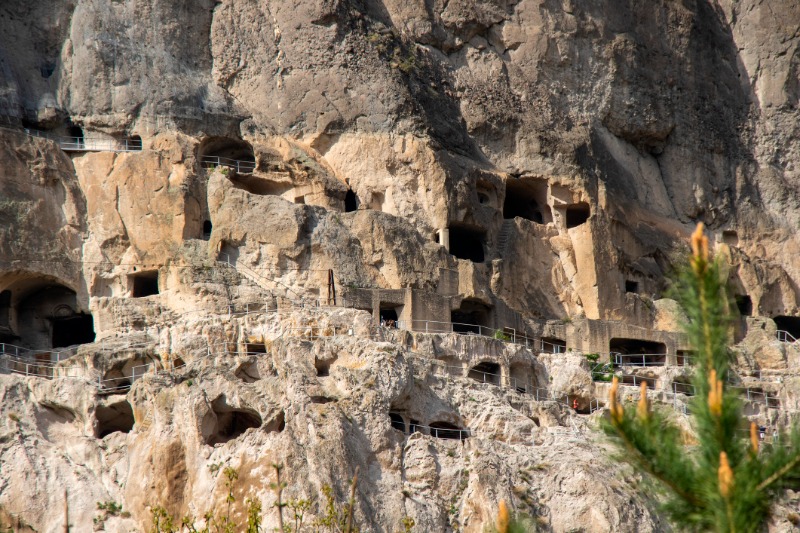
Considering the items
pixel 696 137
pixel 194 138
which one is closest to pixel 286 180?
pixel 194 138

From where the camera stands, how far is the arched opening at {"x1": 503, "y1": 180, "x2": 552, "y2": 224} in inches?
1660

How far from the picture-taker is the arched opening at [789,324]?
4403 centimetres

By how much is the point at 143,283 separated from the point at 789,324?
22.2 meters

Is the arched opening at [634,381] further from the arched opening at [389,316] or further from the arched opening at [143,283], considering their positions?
→ the arched opening at [143,283]

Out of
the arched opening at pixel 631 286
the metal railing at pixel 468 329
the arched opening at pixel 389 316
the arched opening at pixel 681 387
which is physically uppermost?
the arched opening at pixel 631 286

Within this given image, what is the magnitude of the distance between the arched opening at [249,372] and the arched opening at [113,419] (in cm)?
293

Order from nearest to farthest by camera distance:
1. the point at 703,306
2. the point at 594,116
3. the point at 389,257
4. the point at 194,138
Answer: the point at 703,306
the point at 389,257
the point at 194,138
the point at 594,116

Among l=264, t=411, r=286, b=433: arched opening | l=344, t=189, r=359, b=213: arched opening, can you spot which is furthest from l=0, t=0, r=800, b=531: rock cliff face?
l=344, t=189, r=359, b=213: arched opening

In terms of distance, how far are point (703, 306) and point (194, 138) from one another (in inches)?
1146

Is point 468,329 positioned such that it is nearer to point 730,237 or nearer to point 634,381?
point 634,381

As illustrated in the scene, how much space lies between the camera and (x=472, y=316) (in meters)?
37.0

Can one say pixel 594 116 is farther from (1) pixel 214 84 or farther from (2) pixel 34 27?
(2) pixel 34 27

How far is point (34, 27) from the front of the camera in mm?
40219

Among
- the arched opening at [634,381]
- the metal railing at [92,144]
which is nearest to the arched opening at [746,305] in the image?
the arched opening at [634,381]
